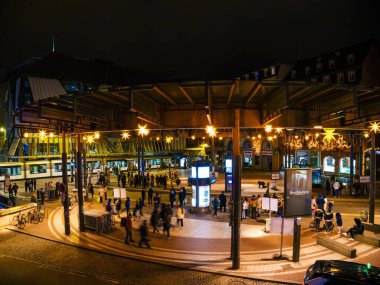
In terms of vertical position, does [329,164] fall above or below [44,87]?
below

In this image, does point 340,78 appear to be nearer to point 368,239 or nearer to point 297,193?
point 368,239

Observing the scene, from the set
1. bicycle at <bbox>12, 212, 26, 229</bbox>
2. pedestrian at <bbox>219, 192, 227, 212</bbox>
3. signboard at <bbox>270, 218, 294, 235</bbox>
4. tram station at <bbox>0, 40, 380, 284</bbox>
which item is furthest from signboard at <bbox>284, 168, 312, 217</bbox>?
bicycle at <bbox>12, 212, 26, 229</bbox>

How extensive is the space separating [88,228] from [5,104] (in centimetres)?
4277

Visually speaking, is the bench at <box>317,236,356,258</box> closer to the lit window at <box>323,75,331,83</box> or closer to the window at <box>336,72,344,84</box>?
the window at <box>336,72,344,84</box>

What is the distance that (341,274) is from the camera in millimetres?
7344

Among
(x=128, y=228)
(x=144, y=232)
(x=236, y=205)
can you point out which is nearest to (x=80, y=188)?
(x=128, y=228)

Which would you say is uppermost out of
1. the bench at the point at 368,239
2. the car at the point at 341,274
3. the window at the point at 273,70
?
the window at the point at 273,70

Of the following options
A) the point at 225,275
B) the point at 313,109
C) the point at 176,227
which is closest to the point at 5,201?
the point at 176,227

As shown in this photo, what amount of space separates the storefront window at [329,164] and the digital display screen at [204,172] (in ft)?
89.6

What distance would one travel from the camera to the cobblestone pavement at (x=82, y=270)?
1015cm

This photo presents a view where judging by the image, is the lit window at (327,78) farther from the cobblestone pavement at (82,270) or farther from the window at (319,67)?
the cobblestone pavement at (82,270)

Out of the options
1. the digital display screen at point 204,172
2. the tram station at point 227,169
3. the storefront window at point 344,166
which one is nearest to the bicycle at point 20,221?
the tram station at point 227,169

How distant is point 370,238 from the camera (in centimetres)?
1327

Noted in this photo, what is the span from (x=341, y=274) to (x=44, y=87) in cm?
5048
